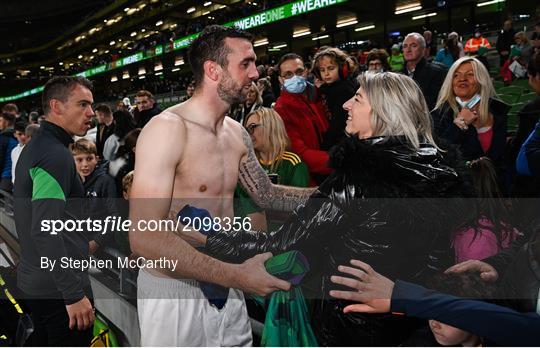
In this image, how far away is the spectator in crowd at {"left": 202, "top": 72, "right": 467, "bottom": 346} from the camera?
141cm

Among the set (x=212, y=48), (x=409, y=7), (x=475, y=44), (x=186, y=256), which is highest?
(x=409, y=7)

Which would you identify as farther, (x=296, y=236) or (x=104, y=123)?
(x=104, y=123)

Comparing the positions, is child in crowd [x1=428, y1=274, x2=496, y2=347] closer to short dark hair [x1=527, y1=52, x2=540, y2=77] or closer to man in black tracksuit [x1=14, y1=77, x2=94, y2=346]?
man in black tracksuit [x1=14, y1=77, x2=94, y2=346]

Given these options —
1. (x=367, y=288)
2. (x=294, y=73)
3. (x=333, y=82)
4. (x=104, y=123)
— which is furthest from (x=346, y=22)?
(x=367, y=288)

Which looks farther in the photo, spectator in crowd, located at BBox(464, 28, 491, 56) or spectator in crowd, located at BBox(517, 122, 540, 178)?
spectator in crowd, located at BBox(464, 28, 491, 56)

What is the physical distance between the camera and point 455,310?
1229mm

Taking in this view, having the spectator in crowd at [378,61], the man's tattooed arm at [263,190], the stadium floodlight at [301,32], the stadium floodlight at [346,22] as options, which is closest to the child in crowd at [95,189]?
the man's tattooed arm at [263,190]

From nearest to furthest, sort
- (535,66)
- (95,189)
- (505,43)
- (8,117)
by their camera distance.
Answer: (535,66) < (95,189) < (8,117) < (505,43)

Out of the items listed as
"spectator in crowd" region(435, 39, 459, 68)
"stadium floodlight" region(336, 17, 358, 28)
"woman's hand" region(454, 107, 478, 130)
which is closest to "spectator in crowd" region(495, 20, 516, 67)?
"spectator in crowd" region(435, 39, 459, 68)

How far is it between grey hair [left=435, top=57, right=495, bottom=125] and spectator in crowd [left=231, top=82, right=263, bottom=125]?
190 cm

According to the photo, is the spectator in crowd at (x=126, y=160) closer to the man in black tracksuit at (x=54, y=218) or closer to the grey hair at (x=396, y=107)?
the man in black tracksuit at (x=54, y=218)

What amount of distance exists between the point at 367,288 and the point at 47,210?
1.59 metres

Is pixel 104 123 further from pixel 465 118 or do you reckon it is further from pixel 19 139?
pixel 465 118

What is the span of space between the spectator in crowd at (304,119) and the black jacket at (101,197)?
149 cm
